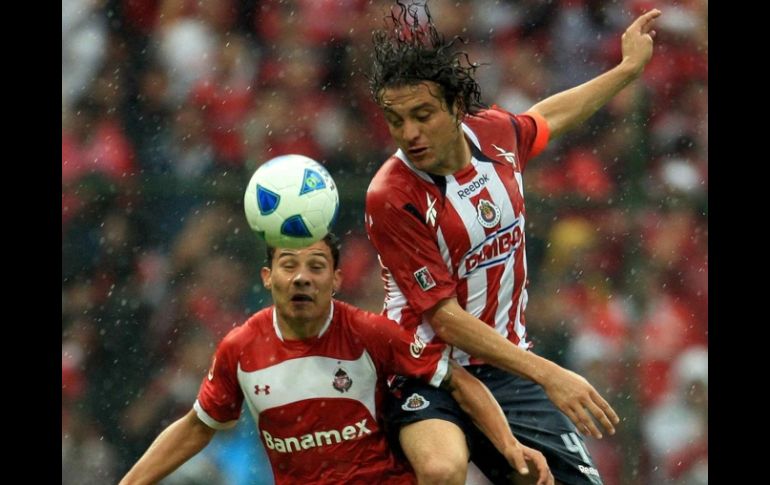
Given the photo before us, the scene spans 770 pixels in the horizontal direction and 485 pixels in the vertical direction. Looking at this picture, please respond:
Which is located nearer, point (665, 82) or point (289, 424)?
point (289, 424)

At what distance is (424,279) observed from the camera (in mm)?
4340

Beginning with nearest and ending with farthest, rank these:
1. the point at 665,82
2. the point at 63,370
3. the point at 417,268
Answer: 1. the point at 417,268
2. the point at 63,370
3. the point at 665,82

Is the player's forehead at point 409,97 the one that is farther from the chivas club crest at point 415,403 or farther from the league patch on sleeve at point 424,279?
the chivas club crest at point 415,403

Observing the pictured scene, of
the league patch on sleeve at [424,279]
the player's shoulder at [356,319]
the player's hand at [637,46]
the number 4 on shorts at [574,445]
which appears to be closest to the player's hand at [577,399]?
the number 4 on shorts at [574,445]

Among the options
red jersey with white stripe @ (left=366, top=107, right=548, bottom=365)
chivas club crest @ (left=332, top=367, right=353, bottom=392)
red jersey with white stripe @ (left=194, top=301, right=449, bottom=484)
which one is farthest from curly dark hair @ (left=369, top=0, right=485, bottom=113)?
chivas club crest @ (left=332, top=367, right=353, bottom=392)

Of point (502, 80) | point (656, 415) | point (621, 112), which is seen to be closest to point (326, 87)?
point (502, 80)

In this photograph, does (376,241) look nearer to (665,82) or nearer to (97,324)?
(97,324)

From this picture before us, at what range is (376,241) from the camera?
14.5ft

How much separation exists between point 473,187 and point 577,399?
0.86 m

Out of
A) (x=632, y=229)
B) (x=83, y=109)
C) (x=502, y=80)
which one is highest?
(x=83, y=109)

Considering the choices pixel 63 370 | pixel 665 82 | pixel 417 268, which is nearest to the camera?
pixel 417 268

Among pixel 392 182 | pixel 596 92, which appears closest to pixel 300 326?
pixel 392 182

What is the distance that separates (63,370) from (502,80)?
9.54ft

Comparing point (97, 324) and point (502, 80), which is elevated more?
point (502, 80)
